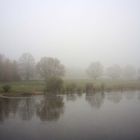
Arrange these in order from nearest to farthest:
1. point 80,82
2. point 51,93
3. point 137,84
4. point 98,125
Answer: point 98,125, point 51,93, point 80,82, point 137,84

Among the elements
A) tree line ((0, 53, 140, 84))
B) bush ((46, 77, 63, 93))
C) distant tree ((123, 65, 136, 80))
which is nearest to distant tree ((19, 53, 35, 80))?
tree line ((0, 53, 140, 84))

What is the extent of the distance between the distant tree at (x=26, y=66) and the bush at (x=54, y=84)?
384 cm

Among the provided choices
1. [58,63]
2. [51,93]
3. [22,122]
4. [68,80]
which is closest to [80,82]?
[68,80]

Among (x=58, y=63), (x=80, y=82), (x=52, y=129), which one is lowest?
(x=52, y=129)

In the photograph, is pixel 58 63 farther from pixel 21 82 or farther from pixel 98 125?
pixel 98 125

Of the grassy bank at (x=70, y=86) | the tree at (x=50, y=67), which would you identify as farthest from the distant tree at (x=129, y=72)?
the tree at (x=50, y=67)

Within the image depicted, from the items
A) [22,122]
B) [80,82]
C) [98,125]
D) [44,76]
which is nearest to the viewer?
[98,125]

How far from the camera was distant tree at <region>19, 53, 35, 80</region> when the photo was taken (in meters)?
22.9

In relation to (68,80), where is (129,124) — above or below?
below

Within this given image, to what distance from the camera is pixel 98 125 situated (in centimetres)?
802

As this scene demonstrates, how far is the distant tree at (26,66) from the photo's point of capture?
75.2ft

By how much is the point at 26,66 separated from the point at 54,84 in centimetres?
579

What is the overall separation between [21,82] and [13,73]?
130 cm

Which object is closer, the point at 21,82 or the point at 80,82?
the point at 21,82
